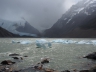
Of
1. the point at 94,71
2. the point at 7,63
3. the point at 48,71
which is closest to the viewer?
the point at 94,71

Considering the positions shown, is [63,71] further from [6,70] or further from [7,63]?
[7,63]

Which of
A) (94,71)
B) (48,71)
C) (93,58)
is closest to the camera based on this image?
(94,71)

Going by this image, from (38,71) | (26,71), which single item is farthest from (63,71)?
(26,71)

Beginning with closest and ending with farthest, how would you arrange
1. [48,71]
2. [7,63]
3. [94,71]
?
[94,71], [48,71], [7,63]

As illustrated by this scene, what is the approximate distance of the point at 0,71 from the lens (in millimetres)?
25250

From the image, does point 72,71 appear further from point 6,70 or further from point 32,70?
point 6,70

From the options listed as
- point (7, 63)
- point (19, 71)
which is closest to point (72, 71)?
point (19, 71)

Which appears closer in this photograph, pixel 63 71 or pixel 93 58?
pixel 63 71

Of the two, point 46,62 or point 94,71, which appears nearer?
point 94,71

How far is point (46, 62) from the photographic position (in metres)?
33.3

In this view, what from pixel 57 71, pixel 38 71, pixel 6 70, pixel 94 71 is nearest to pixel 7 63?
pixel 6 70

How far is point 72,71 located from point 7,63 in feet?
39.9

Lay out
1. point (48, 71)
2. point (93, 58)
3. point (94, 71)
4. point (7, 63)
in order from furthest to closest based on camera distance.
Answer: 1. point (93, 58)
2. point (7, 63)
3. point (48, 71)
4. point (94, 71)

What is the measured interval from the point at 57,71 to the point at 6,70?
7.23 metres
